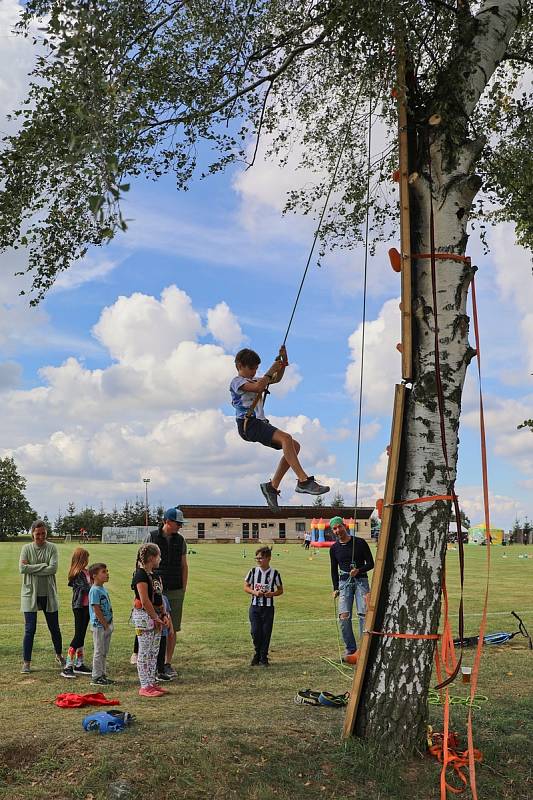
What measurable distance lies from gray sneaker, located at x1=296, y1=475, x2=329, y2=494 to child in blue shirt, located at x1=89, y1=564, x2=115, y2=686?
3803 millimetres

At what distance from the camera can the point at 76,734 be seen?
22.4 ft

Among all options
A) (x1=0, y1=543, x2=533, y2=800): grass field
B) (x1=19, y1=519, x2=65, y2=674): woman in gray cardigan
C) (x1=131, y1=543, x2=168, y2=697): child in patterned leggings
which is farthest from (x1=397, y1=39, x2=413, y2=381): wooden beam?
(x1=19, y1=519, x2=65, y2=674): woman in gray cardigan

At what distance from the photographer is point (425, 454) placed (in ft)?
22.9

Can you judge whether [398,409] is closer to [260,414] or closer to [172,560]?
[260,414]

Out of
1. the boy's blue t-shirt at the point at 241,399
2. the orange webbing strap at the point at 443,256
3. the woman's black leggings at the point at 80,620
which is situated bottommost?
the woman's black leggings at the point at 80,620

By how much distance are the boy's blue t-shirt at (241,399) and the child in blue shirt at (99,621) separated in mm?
3731

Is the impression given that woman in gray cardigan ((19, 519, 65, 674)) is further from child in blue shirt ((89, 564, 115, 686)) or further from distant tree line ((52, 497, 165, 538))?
distant tree line ((52, 497, 165, 538))

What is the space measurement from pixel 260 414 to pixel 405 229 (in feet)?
7.13

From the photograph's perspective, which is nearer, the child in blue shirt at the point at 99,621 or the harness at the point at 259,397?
the harness at the point at 259,397

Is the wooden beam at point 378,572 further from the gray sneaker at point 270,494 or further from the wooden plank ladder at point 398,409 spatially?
the gray sneaker at point 270,494

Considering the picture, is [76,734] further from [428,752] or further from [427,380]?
[427,380]

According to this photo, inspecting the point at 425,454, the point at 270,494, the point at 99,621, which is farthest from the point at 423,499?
the point at 99,621

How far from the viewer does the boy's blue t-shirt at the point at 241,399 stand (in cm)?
672

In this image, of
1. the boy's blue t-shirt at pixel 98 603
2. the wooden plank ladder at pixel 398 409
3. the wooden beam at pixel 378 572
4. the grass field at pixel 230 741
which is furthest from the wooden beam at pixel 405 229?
the boy's blue t-shirt at pixel 98 603
